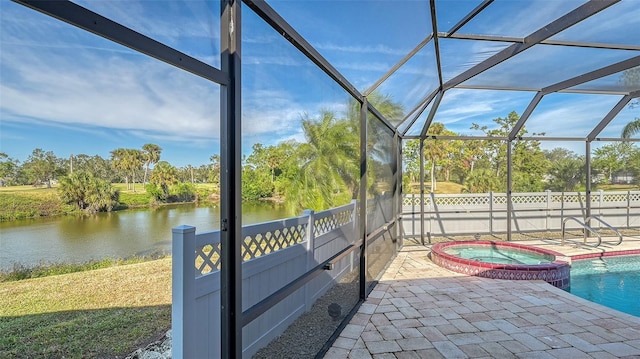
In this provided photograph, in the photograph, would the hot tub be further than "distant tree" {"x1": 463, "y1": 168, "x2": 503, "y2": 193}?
No

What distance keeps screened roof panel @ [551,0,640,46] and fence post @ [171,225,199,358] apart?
454 centimetres

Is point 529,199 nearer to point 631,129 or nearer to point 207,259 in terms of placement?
point 631,129

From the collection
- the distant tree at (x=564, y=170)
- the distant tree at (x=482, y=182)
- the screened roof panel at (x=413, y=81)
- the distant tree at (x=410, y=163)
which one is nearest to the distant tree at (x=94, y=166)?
the screened roof panel at (x=413, y=81)

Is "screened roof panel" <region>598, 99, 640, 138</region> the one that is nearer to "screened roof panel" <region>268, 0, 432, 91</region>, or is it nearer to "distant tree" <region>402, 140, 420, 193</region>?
"distant tree" <region>402, 140, 420, 193</region>

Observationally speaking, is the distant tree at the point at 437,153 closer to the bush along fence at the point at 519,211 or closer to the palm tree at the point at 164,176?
the bush along fence at the point at 519,211

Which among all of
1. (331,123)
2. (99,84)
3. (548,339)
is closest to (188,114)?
(99,84)

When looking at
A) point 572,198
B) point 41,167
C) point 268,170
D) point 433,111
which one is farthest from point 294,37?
point 572,198

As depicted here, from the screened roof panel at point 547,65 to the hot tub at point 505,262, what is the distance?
3.19 m

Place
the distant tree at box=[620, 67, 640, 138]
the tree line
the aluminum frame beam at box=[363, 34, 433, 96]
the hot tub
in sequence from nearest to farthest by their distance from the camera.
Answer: the tree line, the aluminum frame beam at box=[363, 34, 433, 96], the hot tub, the distant tree at box=[620, 67, 640, 138]

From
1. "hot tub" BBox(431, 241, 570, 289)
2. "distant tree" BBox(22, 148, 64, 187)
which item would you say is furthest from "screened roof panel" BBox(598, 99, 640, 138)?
"distant tree" BBox(22, 148, 64, 187)

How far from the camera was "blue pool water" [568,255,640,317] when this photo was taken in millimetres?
5021

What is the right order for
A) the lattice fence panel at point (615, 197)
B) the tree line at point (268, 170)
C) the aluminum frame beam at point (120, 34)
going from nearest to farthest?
the aluminum frame beam at point (120, 34)
the tree line at point (268, 170)
the lattice fence panel at point (615, 197)

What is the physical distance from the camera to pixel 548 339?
3219 millimetres

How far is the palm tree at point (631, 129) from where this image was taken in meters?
8.09
